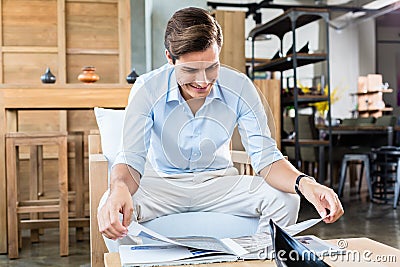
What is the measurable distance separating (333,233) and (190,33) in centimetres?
234

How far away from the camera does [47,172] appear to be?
4.39 m

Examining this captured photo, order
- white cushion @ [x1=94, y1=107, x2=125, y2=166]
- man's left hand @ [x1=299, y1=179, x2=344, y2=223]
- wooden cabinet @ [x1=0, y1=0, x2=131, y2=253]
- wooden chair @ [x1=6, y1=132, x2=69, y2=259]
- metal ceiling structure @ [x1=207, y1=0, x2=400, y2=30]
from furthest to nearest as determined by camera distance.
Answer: metal ceiling structure @ [x1=207, y1=0, x2=400, y2=30], wooden cabinet @ [x1=0, y1=0, x2=131, y2=253], wooden chair @ [x1=6, y1=132, x2=69, y2=259], white cushion @ [x1=94, y1=107, x2=125, y2=166], man's left hand @ [x1=299, y1=179, x2=344, y2=223]

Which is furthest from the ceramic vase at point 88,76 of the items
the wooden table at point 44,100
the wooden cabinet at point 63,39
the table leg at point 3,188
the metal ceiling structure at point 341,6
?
the metal ceiling structure at point 341,6

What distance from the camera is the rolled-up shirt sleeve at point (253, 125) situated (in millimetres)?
1854

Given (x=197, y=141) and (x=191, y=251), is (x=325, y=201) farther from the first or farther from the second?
(x=197, y=141)

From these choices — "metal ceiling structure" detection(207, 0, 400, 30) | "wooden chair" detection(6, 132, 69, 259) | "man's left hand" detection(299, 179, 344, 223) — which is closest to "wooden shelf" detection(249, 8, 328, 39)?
"metal ceiling structure" detection(207, 0, 400, 30)

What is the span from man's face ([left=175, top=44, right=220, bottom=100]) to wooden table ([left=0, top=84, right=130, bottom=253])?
1.66 m

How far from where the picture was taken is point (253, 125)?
192 centimetres

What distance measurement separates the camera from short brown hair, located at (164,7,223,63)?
170 cm

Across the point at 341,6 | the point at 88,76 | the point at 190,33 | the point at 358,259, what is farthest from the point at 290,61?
the point at 341,6

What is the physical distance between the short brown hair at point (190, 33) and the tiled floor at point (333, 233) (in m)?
1.58

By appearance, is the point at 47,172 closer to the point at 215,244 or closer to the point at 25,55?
the point at 25,55

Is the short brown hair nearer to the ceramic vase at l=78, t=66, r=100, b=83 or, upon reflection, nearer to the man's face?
the man's face

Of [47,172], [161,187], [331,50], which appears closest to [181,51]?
[161,187]
